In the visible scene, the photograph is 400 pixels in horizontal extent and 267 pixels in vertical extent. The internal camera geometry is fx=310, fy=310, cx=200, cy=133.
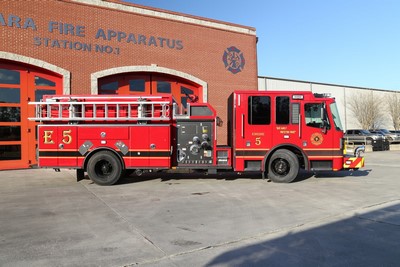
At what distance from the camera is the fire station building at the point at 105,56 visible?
1361 cm

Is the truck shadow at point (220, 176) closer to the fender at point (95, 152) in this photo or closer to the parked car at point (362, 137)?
the fender at point (95, 152)

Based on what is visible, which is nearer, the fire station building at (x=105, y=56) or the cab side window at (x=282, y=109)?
the cab side window at (x=282, y=109)

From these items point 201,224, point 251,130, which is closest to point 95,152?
point 251,130

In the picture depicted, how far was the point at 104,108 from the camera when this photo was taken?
9281mm

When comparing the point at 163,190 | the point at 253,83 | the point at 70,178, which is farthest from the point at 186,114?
the point at 253,83

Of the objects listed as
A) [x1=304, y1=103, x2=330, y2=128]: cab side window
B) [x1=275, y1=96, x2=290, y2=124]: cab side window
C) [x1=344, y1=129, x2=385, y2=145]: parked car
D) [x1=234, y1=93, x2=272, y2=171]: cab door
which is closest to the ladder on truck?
[x1=234, y1=93, x2=272, y2=171]: cab door

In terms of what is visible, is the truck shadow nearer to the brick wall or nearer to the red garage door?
the brick wall

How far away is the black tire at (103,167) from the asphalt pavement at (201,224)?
281 millimetres

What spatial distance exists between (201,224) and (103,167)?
195 inches

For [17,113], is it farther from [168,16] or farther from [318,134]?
[318,134]

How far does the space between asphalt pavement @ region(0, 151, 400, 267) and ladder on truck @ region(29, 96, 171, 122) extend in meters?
2.05

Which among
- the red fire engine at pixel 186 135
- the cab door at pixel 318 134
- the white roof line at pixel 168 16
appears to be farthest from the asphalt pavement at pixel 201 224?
the white roof line at pixel 168 16

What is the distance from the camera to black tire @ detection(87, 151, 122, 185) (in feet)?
30.2

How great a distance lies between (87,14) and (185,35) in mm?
5226
